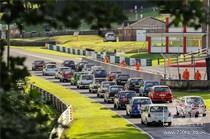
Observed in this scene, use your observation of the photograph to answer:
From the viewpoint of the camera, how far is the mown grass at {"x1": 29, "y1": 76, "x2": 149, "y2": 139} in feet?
113

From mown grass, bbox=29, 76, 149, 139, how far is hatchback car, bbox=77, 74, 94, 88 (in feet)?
29.3

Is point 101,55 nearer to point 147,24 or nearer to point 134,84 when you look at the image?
point 147,24

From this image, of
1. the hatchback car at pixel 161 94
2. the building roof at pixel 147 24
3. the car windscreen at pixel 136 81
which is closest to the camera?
the hatchback car at pixel 161 94

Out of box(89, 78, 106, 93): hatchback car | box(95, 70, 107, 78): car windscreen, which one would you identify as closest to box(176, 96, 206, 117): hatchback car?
box(89, 78, 106, 93): hatchback car

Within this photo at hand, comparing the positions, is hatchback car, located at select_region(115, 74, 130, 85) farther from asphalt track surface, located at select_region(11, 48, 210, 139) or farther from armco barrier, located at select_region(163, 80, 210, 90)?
asphalt track surface, located at select_region(11, 48, 210, 139)

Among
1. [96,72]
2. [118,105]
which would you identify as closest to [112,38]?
[96,72]

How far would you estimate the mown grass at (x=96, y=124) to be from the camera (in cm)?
3450

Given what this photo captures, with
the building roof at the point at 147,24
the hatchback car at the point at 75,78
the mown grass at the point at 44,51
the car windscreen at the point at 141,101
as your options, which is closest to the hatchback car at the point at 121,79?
the hatchback car at the point at 75,78

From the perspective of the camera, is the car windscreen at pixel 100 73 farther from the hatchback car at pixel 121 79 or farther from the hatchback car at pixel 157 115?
the hatchback car at pixel 157 115

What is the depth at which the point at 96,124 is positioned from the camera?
1553 inches

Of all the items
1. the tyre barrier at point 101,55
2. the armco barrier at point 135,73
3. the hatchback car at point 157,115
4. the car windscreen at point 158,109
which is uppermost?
the tyre barrier at point 101,55

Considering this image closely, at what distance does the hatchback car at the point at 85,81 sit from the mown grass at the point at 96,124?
8934mm

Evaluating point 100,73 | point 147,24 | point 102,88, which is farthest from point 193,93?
point 147,24

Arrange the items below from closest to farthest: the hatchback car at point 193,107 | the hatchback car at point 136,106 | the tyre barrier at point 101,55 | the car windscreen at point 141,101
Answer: the hatchback car at point 193,107 < the hatchback car at point 136,106 < the car windscreen at point 141,101 < the tyre barrier at point 101,55
